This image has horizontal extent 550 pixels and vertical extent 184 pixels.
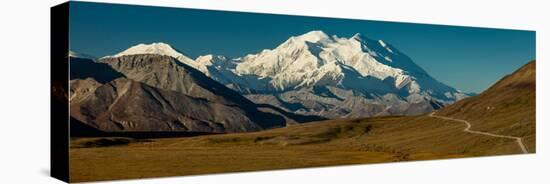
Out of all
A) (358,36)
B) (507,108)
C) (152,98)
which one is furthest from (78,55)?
(507,108)

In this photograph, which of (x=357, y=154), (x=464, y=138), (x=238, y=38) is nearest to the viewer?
(x=238, y=38)

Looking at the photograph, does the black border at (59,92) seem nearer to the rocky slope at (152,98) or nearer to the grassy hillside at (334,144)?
the rocky slope at (152,98)

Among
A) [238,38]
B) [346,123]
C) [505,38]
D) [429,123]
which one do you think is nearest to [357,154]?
[346,123]

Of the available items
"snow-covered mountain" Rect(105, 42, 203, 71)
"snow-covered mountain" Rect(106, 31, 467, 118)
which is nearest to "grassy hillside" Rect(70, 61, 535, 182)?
"snow-covered mountain" Rect(106, 31, 467, 118)

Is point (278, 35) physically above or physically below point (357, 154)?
above

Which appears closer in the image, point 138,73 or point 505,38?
point 138,73

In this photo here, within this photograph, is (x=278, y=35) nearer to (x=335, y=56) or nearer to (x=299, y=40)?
(x=299, y=40)

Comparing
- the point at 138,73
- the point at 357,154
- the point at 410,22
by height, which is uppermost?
the point at 410,22
